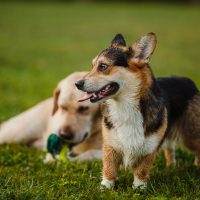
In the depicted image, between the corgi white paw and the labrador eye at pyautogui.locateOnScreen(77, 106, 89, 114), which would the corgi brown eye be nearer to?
the corgi white paw

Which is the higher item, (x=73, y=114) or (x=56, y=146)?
(x=73, y=114)

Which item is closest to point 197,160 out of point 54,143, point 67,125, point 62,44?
point 67,125

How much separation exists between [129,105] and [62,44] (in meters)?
18.0

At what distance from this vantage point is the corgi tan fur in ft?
25.1

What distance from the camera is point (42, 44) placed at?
22.8 m

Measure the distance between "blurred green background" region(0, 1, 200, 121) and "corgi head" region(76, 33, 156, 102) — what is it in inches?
188

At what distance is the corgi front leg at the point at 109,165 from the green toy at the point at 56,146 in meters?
1.80

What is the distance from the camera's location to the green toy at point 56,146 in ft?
24.6

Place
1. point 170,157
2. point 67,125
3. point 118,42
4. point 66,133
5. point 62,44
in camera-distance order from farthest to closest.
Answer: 1. point 62,44
2. point 67,125
3. point 66,133
4. point 170,157
5. point 118,42

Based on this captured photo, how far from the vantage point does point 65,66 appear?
683 inches

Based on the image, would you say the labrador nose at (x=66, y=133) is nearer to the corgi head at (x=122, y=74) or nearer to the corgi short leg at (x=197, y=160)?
the corgi short leg at (x=197, y=160)

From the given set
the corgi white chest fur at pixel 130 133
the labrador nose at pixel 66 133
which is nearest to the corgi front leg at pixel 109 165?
the corgi white chest fur at pixel 130 133

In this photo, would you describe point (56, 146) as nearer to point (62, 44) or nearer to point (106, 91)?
point (106, 91)

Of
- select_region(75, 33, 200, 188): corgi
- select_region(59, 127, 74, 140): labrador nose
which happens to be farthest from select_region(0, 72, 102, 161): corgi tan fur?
select_region(75, 33, 200, 188): corgi
